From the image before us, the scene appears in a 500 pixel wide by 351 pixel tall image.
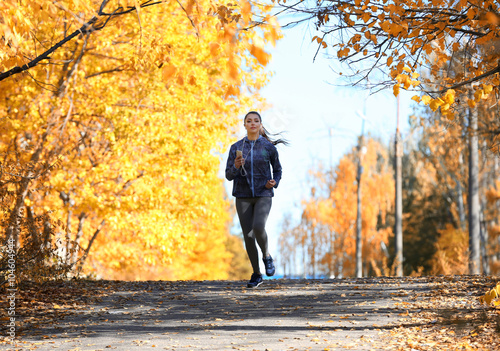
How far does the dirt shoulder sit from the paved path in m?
0.01

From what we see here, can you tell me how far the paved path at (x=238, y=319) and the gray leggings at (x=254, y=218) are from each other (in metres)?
0.69

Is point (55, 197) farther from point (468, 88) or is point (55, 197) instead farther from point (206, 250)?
point (206, 250)

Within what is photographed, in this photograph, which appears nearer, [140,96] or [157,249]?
[140,96]

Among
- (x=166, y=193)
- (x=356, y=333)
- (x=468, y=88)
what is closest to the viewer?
(x=356, y=333)

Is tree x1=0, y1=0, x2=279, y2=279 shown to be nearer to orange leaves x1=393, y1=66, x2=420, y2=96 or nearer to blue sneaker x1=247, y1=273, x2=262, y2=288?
blue sneaker x1=247, y1=273, x2=262, y2=288

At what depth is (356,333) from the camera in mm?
4875

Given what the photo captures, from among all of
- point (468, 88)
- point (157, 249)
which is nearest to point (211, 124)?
point (157, 249)

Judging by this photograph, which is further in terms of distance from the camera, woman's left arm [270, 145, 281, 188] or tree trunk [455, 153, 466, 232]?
tree trunk [455, 153, 466, 232]

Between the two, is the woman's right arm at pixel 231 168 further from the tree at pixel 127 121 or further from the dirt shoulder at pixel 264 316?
the tree at pixel 127 121

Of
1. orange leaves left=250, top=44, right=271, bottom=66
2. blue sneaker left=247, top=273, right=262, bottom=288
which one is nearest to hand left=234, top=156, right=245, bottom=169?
blue sneaker left=247, top=273, right=262, bottom=288

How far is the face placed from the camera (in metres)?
6.71

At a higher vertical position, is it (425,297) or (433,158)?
(433,158)

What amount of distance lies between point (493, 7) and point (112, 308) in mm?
5351

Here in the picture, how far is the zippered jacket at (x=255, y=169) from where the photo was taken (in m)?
6.63
